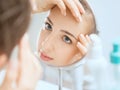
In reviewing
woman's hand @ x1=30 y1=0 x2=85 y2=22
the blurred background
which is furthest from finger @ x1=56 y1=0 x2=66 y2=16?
the blurred background

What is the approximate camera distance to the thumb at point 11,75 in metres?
0.35

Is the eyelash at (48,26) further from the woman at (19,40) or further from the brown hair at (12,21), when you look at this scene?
the brown hair at (12,21)

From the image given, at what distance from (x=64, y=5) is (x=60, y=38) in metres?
0.06

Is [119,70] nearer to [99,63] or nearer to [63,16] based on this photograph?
[99,63]

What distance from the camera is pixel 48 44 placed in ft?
1.62

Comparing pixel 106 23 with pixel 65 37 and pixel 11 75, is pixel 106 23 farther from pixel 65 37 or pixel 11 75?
pixel 11 75

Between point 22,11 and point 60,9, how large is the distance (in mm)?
210

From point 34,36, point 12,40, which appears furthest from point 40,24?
point 12,40

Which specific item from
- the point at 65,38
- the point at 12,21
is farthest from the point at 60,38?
the point at 12,21

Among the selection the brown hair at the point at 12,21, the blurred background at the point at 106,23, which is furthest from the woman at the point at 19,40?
the blurred background at the point at 106,23

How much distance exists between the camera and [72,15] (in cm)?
47

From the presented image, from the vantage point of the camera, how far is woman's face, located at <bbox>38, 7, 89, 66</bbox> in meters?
0.48

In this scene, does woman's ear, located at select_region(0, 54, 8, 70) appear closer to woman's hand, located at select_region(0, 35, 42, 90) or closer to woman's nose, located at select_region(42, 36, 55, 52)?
woman's hand, located at select_region(0, 35, 42, 90)

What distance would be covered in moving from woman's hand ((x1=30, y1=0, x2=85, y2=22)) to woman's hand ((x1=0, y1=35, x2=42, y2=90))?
110mm
